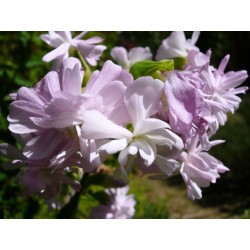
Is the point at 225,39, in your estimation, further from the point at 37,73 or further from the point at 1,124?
the point at 1,124

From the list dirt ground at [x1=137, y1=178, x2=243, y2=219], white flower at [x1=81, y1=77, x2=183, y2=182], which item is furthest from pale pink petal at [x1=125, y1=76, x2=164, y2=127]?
dirt ground at [x1=137, y1=178, x2=243, y2=219]

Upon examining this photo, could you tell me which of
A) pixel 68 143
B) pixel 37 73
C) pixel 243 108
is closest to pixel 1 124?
pixel 68 143

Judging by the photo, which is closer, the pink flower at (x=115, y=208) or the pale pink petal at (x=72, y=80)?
the pale pink petal at (x=72, y=80)

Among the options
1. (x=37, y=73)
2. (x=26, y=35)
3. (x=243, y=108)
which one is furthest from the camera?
(x=243, y=108)

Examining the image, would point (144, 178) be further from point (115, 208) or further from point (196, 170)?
point (196, 170)

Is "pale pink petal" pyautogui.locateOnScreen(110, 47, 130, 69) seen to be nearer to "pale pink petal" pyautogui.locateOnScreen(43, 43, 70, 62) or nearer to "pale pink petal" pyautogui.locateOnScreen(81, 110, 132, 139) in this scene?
"pale pink petal" pyautogui.locateOnScreen(43, 43, 70, 62)

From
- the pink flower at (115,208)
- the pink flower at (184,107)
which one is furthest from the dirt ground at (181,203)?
the pink flower at (184,107)

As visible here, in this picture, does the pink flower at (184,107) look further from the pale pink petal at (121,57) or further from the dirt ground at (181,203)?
the dirt ground at (181,203)

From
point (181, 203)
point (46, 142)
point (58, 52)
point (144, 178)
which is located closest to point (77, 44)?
point (58, 52)
